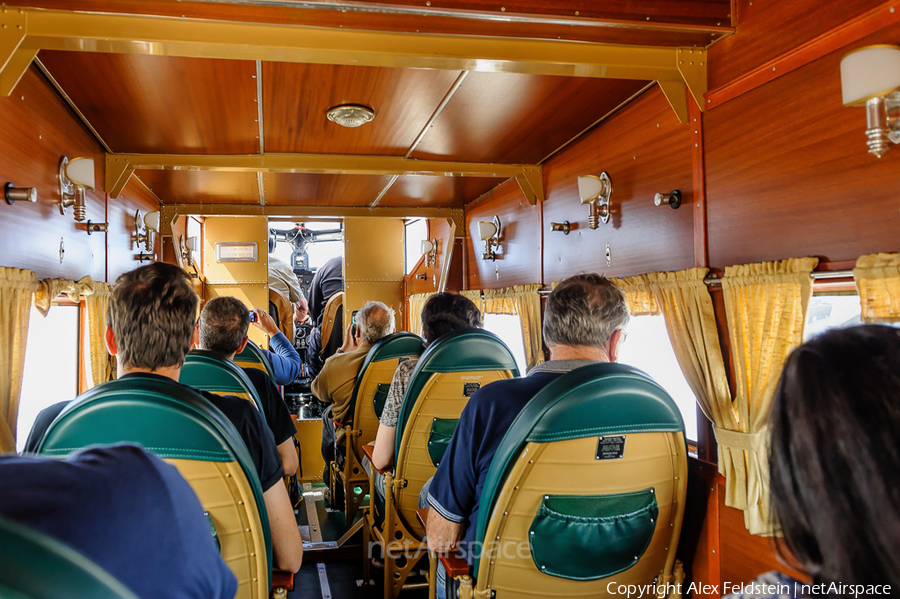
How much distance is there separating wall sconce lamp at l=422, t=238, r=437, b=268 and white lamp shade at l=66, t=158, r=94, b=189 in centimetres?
365

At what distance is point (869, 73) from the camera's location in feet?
4.75

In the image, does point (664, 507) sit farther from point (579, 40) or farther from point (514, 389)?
point (579, 40)

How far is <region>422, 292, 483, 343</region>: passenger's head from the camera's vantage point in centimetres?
305

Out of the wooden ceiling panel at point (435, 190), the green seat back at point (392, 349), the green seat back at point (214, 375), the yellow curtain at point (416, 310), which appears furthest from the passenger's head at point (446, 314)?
the yellow curtain at point (416, 310)

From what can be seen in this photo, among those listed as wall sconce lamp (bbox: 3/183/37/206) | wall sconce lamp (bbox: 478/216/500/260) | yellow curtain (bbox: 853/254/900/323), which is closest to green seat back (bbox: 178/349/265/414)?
wall sconce lamp (bbox: 3/183/37/206)

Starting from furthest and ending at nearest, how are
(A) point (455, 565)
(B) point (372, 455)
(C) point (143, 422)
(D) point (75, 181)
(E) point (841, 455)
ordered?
(B) point (372, 455) < (D) point (75, 181) < (A) point (455, 565) < (C) point (143, 422) < (E) point (841, 455)

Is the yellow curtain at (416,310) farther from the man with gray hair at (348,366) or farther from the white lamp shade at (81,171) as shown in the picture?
the white lamp shade at (81,171)

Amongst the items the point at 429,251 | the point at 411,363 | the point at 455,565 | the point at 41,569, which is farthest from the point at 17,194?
the point at 429,251

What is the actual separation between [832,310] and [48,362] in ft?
11.2

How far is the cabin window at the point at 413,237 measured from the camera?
6562mm

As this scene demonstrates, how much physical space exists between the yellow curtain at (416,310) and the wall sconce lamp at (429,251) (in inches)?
13.4

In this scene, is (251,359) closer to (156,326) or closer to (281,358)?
(281,358)

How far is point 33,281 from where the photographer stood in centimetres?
233

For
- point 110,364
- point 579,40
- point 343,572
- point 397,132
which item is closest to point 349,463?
point 343,572
